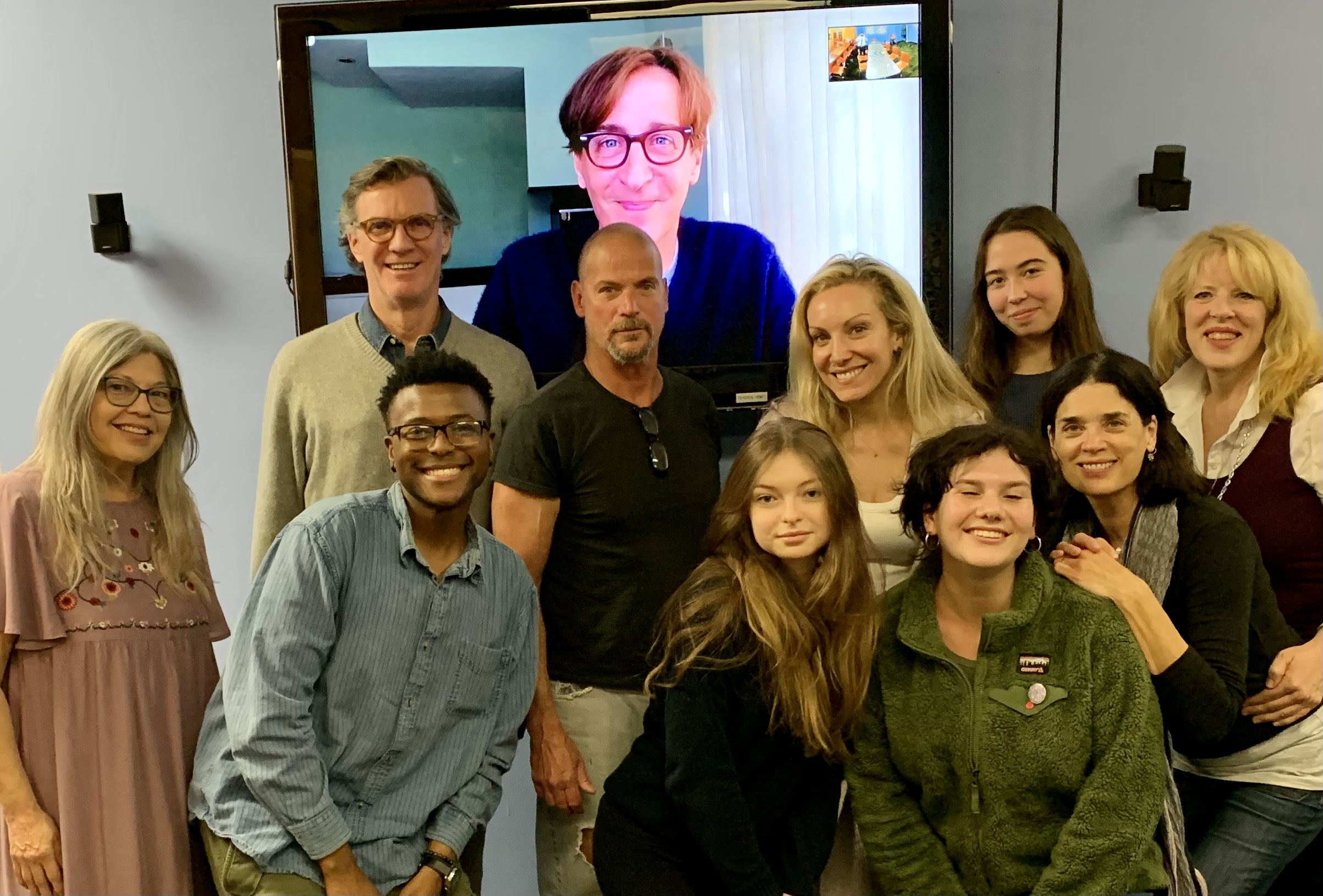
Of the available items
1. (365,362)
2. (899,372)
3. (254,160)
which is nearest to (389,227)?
(365,362)

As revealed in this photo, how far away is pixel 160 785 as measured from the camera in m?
2.00

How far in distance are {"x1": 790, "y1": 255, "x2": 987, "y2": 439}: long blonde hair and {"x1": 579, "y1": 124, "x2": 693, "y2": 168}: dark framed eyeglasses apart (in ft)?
1.74

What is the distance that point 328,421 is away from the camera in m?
2.28

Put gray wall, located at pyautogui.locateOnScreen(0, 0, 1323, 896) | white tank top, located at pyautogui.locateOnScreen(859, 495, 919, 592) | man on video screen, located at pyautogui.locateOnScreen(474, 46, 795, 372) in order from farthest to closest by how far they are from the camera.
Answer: gray wall, located at pyautogui.locateOnScreen(0, 0, 1323, 896)
man on video screen, located at pyautogui.locateOnScreen(474, 46, 795, 372)
white tank top, located at pyautogui.locateOnScreen(859, 495, 919, 592)

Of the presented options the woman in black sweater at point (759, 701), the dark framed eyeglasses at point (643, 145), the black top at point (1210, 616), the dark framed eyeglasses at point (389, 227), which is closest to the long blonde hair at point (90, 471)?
the dark framed eyeglasses at point (389, 227)

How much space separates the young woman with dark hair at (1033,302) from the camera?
8.14 ft

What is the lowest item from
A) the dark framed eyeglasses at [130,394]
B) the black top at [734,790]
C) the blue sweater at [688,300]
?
the black top at [734,790]

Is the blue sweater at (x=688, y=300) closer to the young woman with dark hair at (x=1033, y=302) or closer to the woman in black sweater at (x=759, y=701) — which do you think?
the young woman with dark hair at (x=1033, y=302)

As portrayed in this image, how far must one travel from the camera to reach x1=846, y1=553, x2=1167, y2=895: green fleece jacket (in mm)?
1791

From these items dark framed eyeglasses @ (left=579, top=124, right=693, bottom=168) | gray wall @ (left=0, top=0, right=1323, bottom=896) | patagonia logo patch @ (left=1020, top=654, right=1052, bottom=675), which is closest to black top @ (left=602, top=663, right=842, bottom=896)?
patagonia logo patch @ (left=1020, top=654, right=1052, bottom=675)

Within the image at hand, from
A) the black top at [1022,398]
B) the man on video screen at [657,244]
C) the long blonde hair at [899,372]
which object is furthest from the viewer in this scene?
the man on video screen at [657,244]

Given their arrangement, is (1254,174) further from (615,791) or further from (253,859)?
(253,859)

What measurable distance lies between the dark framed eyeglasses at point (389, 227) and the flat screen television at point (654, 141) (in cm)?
32

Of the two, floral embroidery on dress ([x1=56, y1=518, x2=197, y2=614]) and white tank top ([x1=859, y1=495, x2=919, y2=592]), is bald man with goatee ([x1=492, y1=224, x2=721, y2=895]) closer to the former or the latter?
white tank top ([x1=859, y1=495, x2=919, y2=592])
